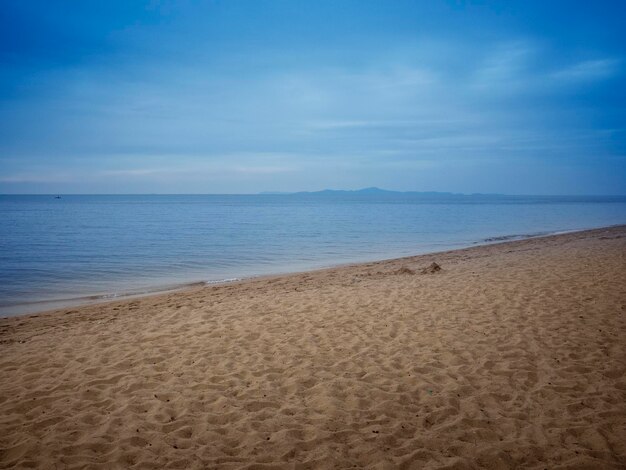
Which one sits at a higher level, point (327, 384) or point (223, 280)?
point (327, 384)

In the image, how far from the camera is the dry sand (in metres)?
4.27

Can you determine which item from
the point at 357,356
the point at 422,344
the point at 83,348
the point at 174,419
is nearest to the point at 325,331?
the point at 357,356

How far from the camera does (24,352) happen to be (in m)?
7.36

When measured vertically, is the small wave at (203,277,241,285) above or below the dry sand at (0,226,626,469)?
below

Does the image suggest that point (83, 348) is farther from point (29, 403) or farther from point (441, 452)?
point (441, 452)

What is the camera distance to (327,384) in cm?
575

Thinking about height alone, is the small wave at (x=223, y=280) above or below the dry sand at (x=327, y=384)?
below

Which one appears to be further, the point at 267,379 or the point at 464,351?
the point at 464,351

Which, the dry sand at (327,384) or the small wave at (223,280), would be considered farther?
the small wave at (223,280)

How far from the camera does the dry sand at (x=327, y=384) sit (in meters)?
4.27

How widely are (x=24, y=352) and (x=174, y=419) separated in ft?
15.0

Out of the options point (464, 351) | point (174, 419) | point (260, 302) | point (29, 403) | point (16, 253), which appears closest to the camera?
point (174, 419)

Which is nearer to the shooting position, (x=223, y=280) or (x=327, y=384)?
(x=327, y=384)

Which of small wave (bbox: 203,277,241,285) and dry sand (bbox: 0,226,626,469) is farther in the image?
small wave (bbox: 203,277,241,285)
